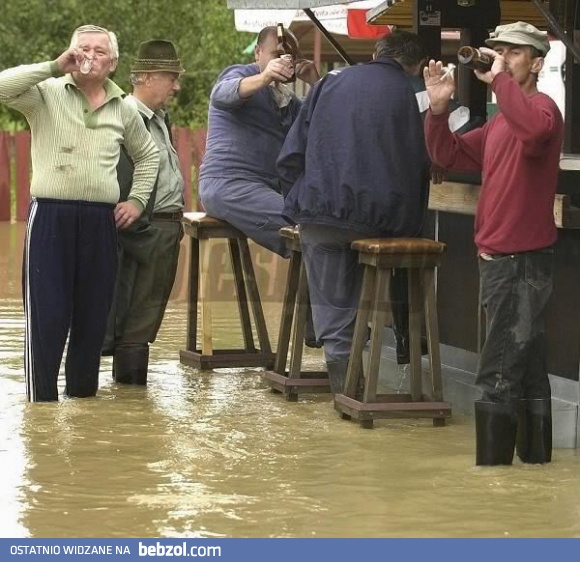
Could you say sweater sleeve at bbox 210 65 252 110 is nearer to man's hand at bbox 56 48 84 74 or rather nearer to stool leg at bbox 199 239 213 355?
stool leg at bbox 199 239 213 355

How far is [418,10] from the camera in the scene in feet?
30.7

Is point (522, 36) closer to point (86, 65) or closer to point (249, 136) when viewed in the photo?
point (86, 65)

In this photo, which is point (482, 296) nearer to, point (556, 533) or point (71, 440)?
point (556, 533)

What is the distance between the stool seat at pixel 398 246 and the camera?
7922 mm

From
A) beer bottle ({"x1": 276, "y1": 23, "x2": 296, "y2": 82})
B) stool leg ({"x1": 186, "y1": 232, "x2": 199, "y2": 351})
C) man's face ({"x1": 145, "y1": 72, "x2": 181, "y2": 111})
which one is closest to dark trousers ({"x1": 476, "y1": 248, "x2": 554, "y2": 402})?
beer bottle ({"x1": 276, "y1": 23, "x2": 296, "y2": 82})

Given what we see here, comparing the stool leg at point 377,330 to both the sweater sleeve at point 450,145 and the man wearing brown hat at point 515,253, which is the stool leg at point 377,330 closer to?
the sweater sleeve at point 450,145

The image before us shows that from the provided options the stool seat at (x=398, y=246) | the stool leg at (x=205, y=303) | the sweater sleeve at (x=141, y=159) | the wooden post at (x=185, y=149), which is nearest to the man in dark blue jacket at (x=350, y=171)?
the stool seat at (x=398, y=246)

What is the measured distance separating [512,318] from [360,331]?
138 cm

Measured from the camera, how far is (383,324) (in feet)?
26.7

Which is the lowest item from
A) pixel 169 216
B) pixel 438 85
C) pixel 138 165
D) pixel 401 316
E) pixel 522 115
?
pixel 401 316

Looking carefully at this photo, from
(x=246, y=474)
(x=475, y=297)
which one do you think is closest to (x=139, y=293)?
(x=475, y=297)

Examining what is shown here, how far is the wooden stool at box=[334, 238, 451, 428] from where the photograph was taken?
799 cm

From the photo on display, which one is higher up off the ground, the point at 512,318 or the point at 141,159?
the point at 141,159

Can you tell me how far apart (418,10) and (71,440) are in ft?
11.0
